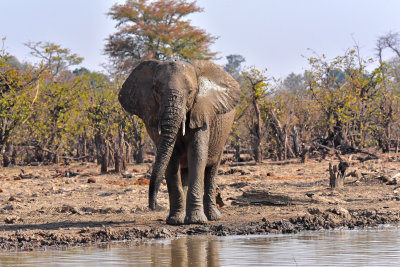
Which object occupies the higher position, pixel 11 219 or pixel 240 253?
pixel 11 219

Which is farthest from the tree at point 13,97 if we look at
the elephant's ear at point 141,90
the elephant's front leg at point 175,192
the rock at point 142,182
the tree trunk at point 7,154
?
the elephant's front leg at point 175,192

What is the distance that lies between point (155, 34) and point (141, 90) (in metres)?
28.9

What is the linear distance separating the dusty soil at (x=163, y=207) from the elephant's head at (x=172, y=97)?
3.69 feet

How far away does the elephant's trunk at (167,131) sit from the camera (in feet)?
28.6

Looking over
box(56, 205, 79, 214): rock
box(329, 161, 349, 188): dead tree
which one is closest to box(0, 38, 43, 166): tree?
box(56, 205, 79, 214): rock

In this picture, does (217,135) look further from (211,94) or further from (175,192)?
(175,192)

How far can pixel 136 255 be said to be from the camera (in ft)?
23.7

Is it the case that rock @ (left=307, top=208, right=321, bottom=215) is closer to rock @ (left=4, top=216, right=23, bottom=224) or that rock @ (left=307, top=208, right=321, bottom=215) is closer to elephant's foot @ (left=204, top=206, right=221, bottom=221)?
elephant's foot @ (left=204, top=206, right=221, bottom=221)

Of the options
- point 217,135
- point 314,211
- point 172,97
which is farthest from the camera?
point 314,211

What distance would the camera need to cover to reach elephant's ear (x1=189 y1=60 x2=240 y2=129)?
9.31 m

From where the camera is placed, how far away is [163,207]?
11531 mm

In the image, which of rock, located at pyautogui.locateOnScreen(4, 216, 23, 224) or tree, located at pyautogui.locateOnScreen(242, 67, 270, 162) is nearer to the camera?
rock, located at pyautogui.locateOnScreen(4, 216, 23, 224)

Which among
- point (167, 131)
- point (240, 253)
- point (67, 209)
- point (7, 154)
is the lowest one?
point (240, 253)

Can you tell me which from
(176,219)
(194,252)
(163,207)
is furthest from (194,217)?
(163,207)
